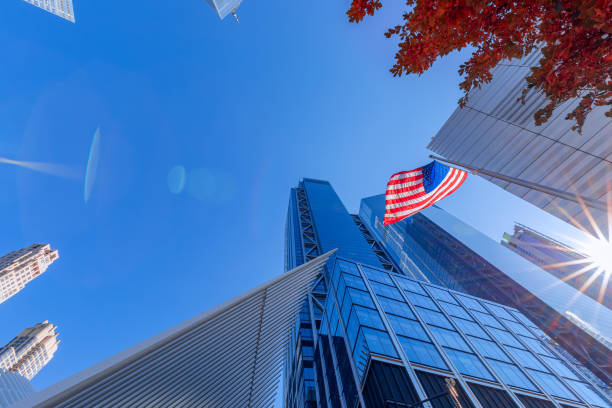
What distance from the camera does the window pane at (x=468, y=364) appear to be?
52.6 feet

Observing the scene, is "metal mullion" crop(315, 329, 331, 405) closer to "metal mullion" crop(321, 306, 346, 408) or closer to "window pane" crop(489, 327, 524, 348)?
"metal mullion" crop(321, 306, 346, 408)

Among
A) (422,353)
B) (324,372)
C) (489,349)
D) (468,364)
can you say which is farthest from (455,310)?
(324,372)

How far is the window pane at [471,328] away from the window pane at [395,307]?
→ 488 centimetres

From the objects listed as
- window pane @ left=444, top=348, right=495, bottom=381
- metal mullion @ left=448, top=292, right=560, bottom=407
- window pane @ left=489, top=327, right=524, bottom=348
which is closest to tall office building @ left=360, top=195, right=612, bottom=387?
window pane @ left=489, top=327, right=524, bottom=348

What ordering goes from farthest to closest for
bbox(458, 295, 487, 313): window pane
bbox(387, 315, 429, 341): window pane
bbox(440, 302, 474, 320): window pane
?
bbox(458, 295, 487, 313): window pane
bbox(440, 302, 474, 320): window pane
bbox(387, 315, 429, 341): window pane

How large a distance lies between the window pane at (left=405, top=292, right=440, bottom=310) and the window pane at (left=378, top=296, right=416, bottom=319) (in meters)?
1.73

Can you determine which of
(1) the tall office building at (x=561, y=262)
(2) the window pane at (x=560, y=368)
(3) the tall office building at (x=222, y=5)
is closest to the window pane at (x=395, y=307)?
(2) the window pane at (x=560, y=368)

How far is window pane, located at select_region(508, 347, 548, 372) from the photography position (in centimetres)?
1927

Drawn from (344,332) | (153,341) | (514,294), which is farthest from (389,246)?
(153,341)

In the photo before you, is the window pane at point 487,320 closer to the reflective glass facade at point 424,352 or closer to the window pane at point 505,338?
the reflective glass facade at point 424,352

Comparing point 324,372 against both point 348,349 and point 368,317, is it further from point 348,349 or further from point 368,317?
point 368,317

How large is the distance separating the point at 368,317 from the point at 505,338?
14223 mm

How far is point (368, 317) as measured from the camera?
18.2 m

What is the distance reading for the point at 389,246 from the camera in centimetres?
10150
